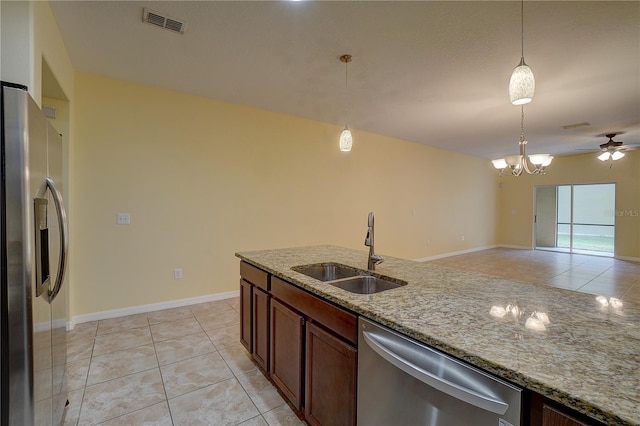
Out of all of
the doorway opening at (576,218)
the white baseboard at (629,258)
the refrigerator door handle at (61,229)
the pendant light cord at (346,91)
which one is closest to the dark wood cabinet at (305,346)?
the refrigerator door handle at (61,229)

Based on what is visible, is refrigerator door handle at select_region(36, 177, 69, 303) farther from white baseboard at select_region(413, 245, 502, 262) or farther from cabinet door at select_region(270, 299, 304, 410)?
white baseboard at select_region(413, 245, 502, 262)

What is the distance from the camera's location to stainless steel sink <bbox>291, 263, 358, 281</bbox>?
2.12 m

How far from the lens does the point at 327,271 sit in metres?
2.21

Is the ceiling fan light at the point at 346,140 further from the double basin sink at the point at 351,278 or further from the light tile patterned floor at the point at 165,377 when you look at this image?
the light tile patterned floor at the point at 165,377

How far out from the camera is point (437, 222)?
22.9ft

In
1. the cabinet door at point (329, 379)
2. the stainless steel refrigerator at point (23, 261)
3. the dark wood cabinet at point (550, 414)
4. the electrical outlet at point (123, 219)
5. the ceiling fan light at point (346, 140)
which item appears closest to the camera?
the dark wood cabinet at point (550, 414)

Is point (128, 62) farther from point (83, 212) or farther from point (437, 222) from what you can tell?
point (437, 222)

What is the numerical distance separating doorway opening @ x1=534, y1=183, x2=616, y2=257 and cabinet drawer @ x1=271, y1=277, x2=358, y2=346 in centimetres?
911

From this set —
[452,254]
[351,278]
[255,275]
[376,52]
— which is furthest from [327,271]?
[452,254]

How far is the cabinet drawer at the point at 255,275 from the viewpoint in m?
2.05

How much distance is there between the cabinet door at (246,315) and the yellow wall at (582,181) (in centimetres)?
900

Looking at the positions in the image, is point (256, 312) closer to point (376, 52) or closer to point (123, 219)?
point (123, 219)

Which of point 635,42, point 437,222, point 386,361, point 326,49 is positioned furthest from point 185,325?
point 437,222

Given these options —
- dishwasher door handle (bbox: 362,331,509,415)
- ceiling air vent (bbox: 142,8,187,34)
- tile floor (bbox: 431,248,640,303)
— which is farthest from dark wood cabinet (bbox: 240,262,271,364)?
tile floor (bbox: 431,248,640,303)
